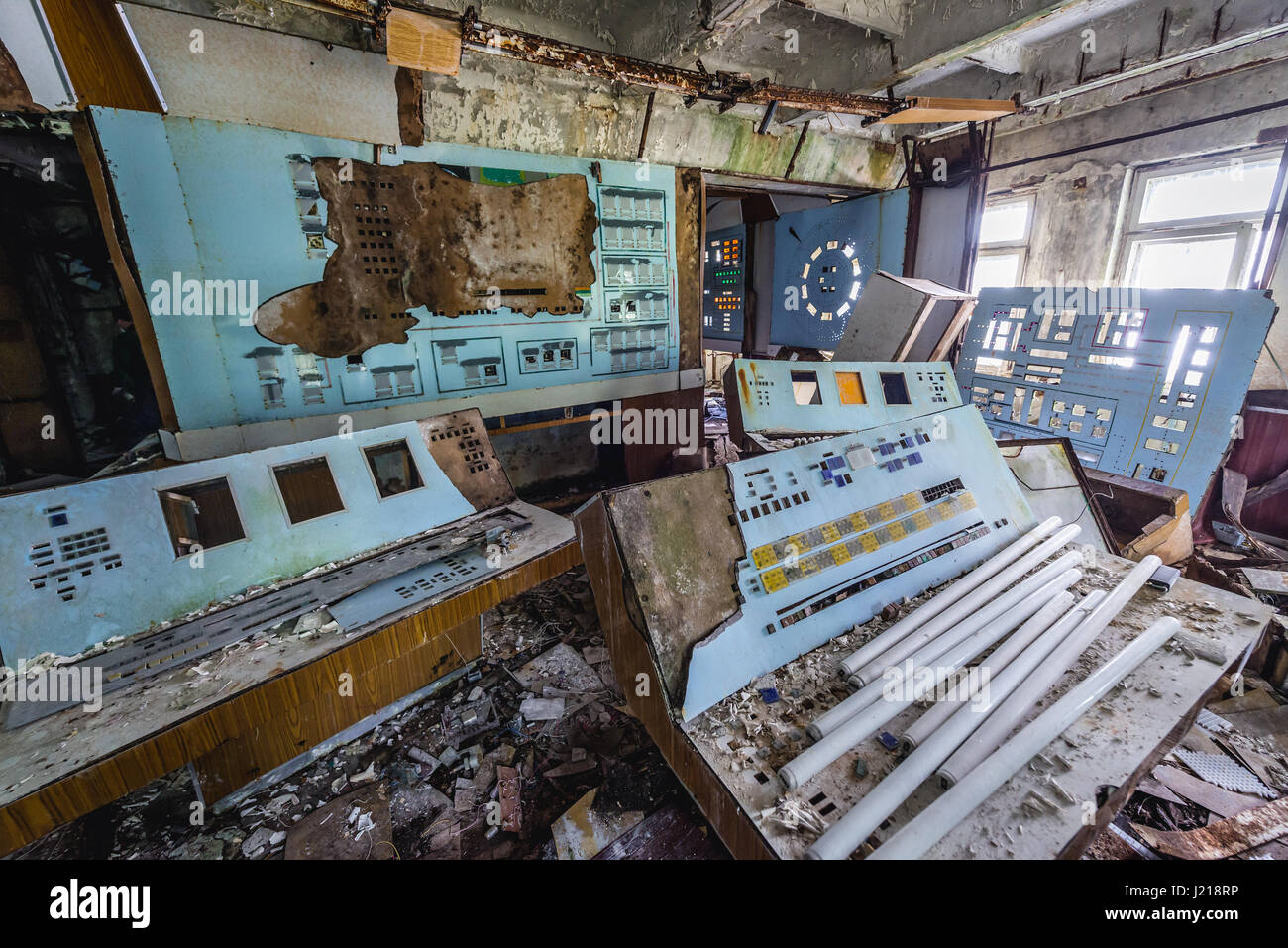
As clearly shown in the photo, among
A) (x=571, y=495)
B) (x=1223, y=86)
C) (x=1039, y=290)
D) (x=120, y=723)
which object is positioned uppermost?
(x=1223, y=86)

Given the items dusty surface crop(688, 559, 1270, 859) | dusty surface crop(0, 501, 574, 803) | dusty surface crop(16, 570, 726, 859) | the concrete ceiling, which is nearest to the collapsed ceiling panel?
the concrete ceiling

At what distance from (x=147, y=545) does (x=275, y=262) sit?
5.31 feet

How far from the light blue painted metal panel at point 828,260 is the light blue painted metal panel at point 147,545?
4.89m

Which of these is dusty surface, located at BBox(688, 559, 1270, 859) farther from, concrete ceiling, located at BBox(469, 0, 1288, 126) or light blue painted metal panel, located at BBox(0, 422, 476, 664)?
concrete ceiling, located at BBox(469, 0, 1288, 126)

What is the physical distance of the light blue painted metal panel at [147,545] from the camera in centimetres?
148

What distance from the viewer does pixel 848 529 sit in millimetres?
1797

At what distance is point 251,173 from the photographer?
2.47m

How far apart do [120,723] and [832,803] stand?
67.2 inches

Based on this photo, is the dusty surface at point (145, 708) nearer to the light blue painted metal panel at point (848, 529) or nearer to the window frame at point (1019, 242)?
the light blue painted metal panel at point (848, 529)

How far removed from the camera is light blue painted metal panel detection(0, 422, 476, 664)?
1.48 metres

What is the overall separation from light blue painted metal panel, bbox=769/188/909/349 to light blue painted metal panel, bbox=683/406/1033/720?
355 centimetres

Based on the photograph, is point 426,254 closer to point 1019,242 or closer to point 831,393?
point 831,393
